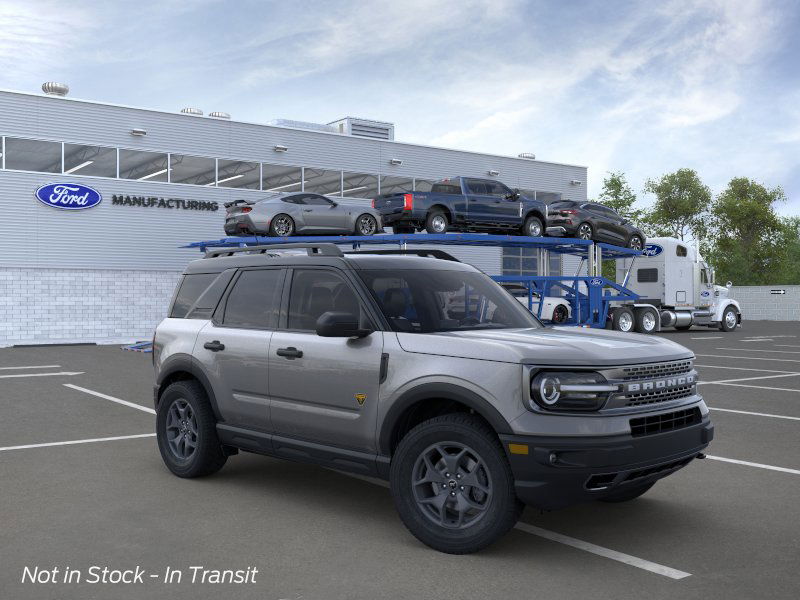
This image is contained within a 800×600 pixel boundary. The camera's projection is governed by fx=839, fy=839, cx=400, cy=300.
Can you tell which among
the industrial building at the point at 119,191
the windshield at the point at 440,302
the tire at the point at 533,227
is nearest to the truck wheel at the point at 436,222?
the tire at the point at 533,227

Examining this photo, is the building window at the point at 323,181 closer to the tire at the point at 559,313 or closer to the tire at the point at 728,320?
the tire at the point at 559,313

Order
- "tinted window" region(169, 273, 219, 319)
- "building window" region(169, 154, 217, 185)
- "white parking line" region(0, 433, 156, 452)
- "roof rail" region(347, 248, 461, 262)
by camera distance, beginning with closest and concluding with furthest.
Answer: "roof rail" region(347, 248, 461, 262) → "tinted window" region(169, 273, 219, 319) → "white parking line" region(0, 433, 156, 452) → "building window" region(169, 154, 217, 185)

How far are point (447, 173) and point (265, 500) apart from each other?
31.9 m

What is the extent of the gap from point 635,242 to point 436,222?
8.78 meters

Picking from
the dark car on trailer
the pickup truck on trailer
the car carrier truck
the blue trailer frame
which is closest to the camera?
the blue trailer frame

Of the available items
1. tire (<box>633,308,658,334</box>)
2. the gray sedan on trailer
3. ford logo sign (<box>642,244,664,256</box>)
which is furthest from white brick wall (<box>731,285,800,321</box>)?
the gray sedan on trailer

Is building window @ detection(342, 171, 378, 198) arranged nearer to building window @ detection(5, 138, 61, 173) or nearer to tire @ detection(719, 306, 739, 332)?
building window @ detection(5, 138, 61, 173)

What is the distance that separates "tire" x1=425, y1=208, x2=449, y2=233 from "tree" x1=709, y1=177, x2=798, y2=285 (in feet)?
178

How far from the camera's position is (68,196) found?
27875 millimetres

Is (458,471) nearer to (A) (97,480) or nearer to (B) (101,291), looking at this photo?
(A) (97,480)

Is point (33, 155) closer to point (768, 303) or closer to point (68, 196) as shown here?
point (68, 196)

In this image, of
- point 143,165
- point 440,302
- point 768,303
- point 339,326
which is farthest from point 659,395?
point 768,303

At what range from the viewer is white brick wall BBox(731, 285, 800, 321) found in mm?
50438

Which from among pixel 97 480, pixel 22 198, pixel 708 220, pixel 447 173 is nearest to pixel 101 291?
pixel 22 198
